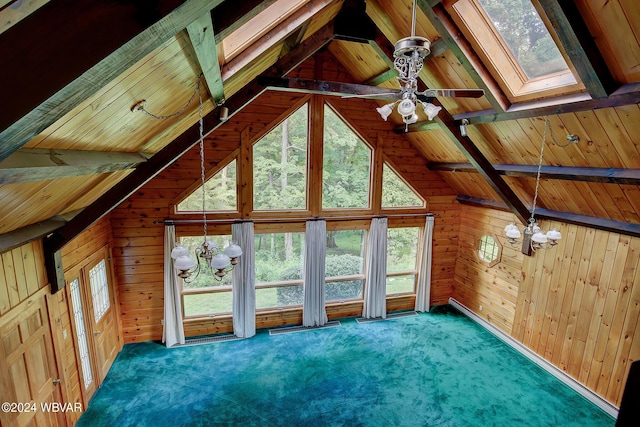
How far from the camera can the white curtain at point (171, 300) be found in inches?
210

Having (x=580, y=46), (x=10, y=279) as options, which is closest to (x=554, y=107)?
(x=580, y=46)

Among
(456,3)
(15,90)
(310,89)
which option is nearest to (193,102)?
(310,89)

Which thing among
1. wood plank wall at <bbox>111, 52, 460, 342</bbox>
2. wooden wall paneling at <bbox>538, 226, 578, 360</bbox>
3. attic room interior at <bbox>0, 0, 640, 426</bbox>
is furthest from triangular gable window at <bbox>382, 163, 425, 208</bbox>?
wooden wall paneling at <bbox>538, 226, 578, 360</bbox>

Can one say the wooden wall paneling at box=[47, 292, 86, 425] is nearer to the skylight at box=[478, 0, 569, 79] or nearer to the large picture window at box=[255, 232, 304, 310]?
the large picture window at box=[255, 232, 304, 310]

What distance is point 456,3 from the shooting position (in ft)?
10.2

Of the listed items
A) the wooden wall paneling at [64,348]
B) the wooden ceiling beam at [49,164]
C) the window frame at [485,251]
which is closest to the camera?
the wooden ceiling beam at [49,164]

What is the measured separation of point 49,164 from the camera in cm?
160

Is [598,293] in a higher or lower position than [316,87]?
lower

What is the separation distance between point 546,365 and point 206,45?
6358 mm

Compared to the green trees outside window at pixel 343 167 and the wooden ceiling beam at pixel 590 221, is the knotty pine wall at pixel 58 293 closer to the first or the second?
the green trees outside window at pixel 343 167

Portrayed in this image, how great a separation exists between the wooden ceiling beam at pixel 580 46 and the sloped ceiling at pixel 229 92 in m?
0.01

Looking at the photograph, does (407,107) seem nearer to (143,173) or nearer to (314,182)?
(143,173)

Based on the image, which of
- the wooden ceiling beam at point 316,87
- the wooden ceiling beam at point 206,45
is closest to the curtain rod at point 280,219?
the wooden ceiling beam at point 316,87

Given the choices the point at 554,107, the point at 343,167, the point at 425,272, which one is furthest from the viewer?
the point at 425,272
